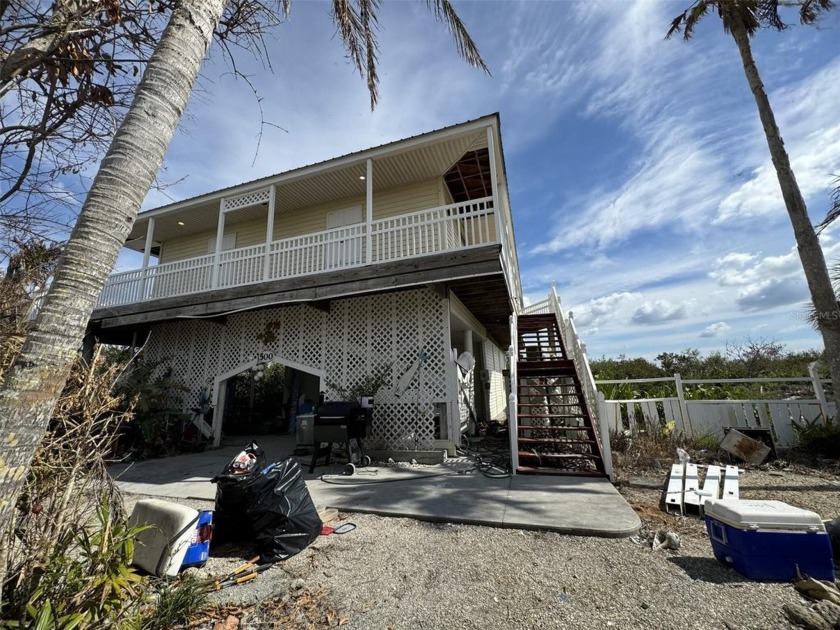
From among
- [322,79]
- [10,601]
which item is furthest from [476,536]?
[322,79]

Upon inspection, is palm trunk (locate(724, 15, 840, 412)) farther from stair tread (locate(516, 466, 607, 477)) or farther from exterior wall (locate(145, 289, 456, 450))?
exterior wall (locate(145, 289, 456, 450))

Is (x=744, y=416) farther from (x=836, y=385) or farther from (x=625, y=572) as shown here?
(x=625, y=572)

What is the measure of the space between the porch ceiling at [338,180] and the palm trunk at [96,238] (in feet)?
18.9

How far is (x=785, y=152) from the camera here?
664cm

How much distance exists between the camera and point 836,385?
5.97 metres

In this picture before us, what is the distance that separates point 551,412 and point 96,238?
29.6ft

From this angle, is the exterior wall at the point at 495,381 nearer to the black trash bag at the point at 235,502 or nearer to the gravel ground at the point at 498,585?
the gravel ground at the point at 498,585

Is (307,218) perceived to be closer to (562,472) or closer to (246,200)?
(246,200)

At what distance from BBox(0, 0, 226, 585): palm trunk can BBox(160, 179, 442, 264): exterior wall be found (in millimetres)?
6801

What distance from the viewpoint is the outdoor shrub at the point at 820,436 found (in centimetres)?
595

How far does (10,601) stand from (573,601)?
3.01 metres

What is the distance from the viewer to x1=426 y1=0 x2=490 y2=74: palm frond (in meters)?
4.73

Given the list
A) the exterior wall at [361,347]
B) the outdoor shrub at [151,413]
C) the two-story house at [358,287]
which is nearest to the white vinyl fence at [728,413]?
the two-story house at [358,287]

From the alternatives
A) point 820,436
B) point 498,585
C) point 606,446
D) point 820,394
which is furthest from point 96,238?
point 820,394
